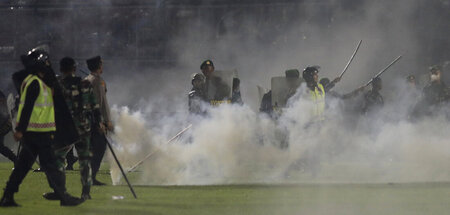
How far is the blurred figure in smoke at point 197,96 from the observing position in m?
13.9

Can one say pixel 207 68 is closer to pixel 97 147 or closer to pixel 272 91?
pixel 272 91

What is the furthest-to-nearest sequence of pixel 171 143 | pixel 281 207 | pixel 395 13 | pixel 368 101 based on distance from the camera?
1. pixel 395 13
2. pixel 368 101
3. pixel 171 143
4. pixel 281 207

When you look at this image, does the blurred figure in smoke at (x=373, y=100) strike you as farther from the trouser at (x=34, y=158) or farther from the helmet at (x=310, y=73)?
the trouser at (x=34, y=158)

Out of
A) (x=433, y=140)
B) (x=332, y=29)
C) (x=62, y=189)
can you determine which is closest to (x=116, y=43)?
(x=332, y=29)

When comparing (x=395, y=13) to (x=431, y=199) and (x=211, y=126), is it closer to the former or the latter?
(x=211, y=126)

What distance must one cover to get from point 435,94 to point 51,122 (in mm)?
9188

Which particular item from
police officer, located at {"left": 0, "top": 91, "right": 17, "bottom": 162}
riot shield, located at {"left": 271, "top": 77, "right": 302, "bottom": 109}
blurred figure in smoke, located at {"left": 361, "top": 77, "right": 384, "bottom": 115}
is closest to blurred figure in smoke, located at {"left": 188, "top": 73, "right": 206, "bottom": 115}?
riot shield, located at {"left": 271, "top": 77, "right": 302, "bottom": 109}

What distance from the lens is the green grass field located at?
9125mm

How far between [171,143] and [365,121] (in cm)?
657

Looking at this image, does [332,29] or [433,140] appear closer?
[433,140]

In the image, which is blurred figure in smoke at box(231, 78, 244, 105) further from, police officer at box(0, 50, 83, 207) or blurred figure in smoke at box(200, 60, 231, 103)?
police officer at box(0, 50, 83, 207)

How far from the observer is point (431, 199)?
10.0 meters

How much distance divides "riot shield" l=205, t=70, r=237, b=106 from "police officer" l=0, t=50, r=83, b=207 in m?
4.93

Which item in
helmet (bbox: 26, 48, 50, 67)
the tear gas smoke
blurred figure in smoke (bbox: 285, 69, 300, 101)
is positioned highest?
helmet (bbox: 26, 48, 50, 67)
